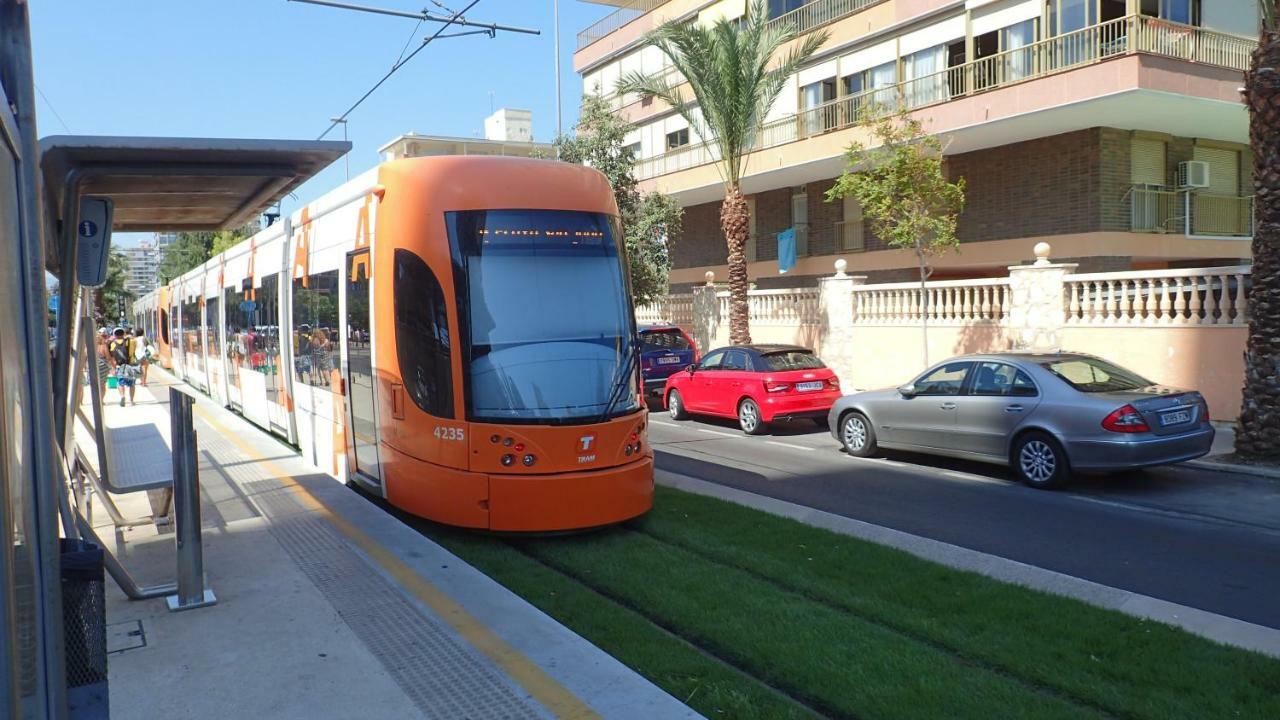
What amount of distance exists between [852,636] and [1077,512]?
16.3ft

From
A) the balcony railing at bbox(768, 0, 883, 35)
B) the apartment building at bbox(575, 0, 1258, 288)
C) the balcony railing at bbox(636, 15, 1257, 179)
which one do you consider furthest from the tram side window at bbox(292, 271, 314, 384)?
the balcony railing at bbox(768, 0, 883, 35)

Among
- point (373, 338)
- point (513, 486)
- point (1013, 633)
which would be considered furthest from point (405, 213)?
point (1013, 633)

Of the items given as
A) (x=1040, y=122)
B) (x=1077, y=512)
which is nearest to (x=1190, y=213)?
(x=1040, y=122)

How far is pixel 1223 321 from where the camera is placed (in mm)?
14695

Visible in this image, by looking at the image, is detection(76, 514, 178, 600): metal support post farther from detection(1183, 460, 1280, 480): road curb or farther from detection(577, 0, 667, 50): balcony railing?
detection(577, 0, 667, 50): balcony railing

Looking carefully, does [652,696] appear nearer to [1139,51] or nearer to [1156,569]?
[1156,569]

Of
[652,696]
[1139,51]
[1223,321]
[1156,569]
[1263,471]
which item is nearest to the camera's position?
[652,696]

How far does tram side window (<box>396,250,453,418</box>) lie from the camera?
780cm

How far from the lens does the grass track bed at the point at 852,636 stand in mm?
4715

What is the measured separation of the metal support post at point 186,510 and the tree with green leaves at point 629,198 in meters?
20.6

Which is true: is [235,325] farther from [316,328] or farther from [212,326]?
[316,328]

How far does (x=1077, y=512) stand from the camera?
31.2ft

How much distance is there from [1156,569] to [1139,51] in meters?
15.1

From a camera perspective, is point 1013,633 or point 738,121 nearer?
point 1013,633
